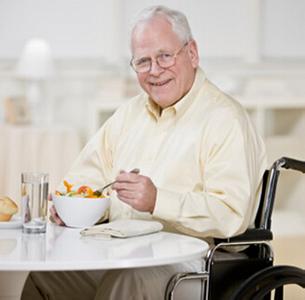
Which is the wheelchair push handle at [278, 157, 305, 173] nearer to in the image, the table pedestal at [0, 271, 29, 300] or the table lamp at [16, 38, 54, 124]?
the table pedestal at [0, 271, 29, 300]

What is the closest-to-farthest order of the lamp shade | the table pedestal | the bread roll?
1. the bread roll
2. the table pedestal
3. the lamp shade

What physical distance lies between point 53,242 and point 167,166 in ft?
1.70

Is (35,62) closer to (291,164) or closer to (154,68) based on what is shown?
(154,68)

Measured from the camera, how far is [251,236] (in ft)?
7.26

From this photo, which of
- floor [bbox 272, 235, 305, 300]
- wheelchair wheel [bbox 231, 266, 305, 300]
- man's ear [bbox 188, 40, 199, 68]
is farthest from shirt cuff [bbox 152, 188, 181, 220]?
floor [bbox 272, 235, 305, 300]

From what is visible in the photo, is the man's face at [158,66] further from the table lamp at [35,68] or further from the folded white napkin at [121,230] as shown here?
the table lamp at [35,68]

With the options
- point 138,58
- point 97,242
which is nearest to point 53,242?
point 97,242

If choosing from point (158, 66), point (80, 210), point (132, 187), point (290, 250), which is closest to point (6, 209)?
point (80, 210)

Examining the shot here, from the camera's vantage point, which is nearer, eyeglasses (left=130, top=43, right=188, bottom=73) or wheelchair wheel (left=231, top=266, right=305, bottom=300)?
wheelchair wheel (left=231, top=266, right=305, bottom=300)

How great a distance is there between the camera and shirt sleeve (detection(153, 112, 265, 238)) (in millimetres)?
2189

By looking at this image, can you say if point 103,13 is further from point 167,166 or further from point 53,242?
point 53,242

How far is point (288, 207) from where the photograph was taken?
200 inches

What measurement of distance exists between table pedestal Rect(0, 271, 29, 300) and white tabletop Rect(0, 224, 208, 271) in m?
0.29

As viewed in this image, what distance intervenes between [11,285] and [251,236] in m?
0.72
